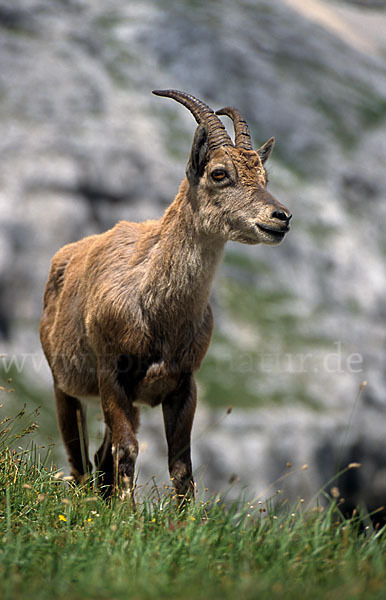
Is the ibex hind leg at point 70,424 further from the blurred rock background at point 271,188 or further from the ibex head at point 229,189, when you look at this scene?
the blurred rock background at point 271,188

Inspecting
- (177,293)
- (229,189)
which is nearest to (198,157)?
(229,189)

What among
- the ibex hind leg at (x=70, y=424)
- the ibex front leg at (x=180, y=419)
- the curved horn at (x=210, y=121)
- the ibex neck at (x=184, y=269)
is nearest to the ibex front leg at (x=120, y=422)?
the ibex front leg at (x=180, y=419)

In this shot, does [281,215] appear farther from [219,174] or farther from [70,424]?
[70,424]

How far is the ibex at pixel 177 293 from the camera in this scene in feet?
19.8

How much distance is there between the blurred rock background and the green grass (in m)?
24.1

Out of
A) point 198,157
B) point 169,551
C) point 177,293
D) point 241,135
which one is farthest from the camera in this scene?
point 241,135

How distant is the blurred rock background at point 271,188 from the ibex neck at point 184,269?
22.8 metres

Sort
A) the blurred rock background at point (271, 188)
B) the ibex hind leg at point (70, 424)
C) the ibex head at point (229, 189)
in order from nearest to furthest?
the ibex head at point (229, 189)
the ibex hind leg at point (70, 424)
the blurred rock background at point (271, 188)

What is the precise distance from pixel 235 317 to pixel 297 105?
48.3 feet

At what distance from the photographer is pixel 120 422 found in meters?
6.02

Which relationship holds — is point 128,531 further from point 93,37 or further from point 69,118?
point 93,37

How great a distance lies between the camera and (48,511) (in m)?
4.50

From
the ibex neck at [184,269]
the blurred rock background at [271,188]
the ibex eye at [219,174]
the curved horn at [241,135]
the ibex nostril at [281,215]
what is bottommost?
the blurred rock background at [271,188]

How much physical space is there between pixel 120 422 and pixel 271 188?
117 feet
